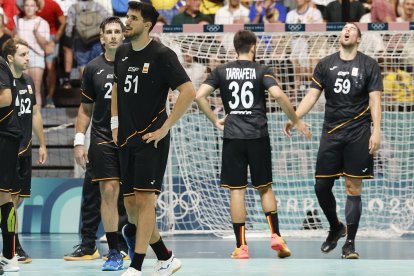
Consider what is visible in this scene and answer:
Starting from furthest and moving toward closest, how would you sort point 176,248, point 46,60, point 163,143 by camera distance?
point 46,60 → point 176,248 → point 163,143

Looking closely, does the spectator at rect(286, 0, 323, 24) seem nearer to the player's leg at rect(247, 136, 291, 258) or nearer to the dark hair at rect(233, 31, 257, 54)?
the dark hair at rect(233, 31, 257, 54)

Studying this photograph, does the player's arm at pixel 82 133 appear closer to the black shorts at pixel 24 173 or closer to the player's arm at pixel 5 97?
the player's arm at pixel 5 97

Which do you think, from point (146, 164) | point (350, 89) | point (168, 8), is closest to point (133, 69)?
point (146, 164)

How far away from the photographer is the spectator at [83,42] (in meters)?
16.8

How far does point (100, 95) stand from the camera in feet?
34.7

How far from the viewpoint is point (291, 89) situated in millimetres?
14766

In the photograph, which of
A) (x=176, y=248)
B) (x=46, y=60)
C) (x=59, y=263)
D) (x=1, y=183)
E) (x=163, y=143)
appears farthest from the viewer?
(x=46, y=60)

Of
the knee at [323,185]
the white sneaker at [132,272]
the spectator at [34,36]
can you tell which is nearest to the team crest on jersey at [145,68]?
the white sneaker at [132,272]

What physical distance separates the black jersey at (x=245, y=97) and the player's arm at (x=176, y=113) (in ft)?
9.25

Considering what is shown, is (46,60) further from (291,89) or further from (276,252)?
(276,252)

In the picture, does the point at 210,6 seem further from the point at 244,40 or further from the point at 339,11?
the point at 244,40

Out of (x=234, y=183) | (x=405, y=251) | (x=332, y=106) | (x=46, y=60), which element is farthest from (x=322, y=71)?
(x=46, y=60)

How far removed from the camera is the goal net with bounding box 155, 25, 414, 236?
1450 cm

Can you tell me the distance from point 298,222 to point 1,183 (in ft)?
19.8
